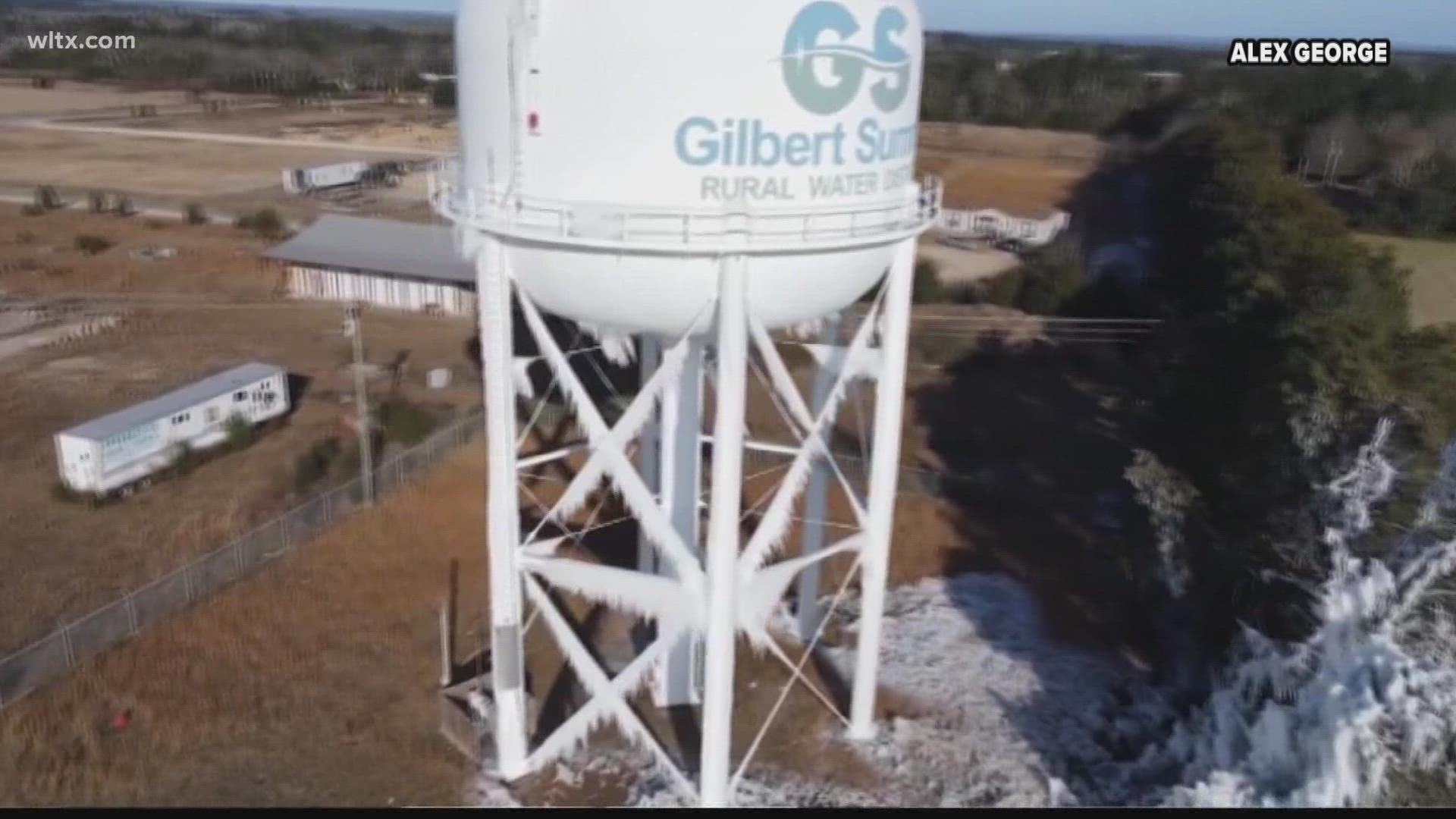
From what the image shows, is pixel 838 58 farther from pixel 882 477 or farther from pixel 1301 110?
pixel 1301 110

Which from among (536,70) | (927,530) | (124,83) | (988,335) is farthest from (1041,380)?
(124,83)

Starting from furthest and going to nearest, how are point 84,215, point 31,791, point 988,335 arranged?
point 84,215
point 988,335
point 31,791

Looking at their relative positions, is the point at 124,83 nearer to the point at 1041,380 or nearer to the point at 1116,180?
the point at 1116,180

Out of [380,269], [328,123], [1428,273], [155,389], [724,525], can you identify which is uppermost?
[328,123]

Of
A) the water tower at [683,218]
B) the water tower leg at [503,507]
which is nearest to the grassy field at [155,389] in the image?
the water tower leg at [503,507]
